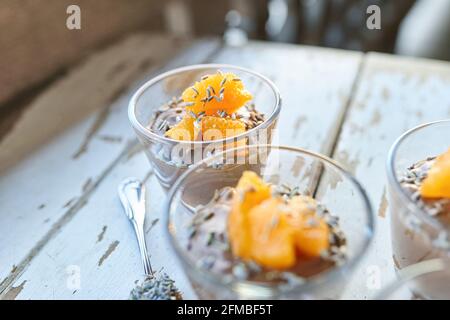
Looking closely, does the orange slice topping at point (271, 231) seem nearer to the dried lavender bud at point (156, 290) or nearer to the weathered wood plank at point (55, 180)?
the dried lavender bud at point (156, 290)

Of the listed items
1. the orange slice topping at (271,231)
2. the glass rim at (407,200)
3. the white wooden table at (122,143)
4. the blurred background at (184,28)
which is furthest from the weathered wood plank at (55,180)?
the glass rim at (407,200)

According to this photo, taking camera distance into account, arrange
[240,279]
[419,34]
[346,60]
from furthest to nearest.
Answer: [419,34] < [346,60] < [240,279]

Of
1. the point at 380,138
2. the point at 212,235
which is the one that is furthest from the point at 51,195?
the point at 380,138

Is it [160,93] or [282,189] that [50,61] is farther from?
[282,189]

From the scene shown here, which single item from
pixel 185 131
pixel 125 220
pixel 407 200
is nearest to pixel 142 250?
pixel 125 220

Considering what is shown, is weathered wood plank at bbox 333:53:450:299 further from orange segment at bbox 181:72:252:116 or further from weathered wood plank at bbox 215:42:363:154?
orange segment at bbox 181:72:252:116

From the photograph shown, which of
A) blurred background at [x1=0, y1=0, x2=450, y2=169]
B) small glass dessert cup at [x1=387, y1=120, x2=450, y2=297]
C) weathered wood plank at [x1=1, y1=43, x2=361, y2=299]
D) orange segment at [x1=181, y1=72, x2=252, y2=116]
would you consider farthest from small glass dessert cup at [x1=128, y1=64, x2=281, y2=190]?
blurred background at [x1=0, y1=0, x2=450, y2=169]
